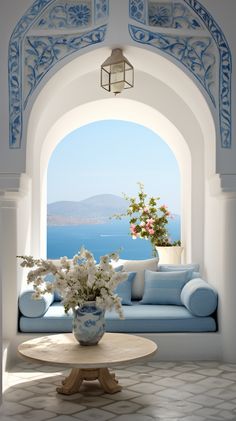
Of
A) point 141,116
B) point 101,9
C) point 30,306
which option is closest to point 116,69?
point 101,9

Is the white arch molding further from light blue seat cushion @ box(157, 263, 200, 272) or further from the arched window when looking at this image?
the arched window

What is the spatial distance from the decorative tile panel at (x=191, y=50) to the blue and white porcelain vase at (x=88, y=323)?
254 centimetres

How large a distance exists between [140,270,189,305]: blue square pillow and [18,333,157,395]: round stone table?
1515mm

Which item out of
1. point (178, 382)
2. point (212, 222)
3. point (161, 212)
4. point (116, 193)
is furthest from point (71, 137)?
point (178, 382)

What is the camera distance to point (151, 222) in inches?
344

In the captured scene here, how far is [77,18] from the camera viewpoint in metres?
6.31

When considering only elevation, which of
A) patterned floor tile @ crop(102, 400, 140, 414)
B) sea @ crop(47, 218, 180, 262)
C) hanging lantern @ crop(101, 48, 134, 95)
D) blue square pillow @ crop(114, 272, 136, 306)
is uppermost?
hanging lantern @ crop(101, 48, 134, 95)

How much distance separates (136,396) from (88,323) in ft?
2.41

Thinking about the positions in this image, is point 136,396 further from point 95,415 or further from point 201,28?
point 201,28

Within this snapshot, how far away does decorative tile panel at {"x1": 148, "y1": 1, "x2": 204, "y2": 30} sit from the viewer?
6.34m

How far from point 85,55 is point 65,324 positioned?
2804 millimetres

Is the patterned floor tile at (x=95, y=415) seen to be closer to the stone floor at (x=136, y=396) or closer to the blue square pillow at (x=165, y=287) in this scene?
the stone floor at (x=136, y=396)

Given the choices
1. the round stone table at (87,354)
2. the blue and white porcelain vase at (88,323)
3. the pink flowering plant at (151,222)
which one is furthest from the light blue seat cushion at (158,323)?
the pink flowering plant at (151,222)

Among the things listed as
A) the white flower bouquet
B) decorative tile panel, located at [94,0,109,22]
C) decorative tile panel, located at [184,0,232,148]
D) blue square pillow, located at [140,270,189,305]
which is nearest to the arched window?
blue square pillow, located at [140,270,189,305]
